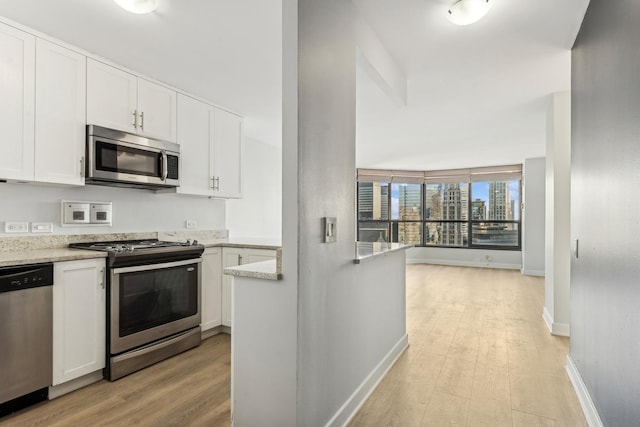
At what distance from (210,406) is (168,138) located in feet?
7.42

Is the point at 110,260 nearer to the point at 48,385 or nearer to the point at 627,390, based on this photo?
the point at 48,385

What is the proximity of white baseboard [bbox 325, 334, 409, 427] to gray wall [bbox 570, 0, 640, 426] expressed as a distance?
119cm

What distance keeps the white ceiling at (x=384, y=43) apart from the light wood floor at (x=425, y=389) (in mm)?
2346

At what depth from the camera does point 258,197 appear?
554 cm

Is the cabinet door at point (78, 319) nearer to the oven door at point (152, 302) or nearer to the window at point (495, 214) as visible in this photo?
the oven door at point (152, 302)

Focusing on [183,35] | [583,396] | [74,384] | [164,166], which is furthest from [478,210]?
[74,384]

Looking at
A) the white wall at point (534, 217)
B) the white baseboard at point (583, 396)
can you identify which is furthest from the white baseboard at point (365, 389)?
the white wall at point (534, 217)

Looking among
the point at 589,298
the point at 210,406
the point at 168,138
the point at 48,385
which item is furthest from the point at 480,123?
the point at 48,385

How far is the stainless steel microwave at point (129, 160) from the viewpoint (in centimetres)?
262

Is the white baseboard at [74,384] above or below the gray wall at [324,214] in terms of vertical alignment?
below

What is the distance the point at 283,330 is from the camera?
155 centimetres

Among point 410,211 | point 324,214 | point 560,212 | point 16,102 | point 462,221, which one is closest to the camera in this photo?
point 324,214

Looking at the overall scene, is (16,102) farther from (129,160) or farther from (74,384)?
(74,384)

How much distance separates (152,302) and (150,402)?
0.80 meters
